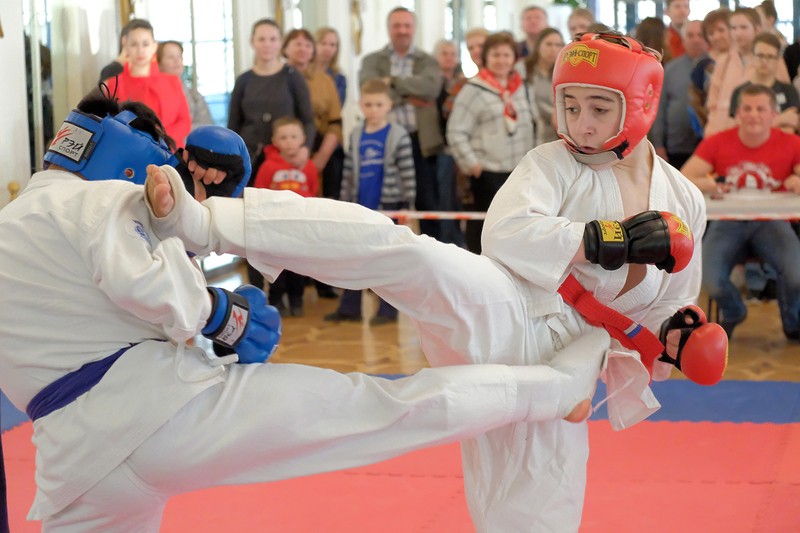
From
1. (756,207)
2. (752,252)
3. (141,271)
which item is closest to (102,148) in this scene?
(141,271)

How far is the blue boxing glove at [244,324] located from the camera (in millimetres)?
2332

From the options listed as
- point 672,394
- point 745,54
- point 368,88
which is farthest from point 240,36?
point 672,394

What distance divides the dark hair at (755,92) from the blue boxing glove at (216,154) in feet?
14.8

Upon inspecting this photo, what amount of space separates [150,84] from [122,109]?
4032 millimetres

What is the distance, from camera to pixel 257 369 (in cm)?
240

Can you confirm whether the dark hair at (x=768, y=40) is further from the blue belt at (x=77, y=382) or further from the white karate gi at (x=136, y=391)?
the blue belt at (x=77, y=382)

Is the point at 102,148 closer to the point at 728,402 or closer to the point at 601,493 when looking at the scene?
the point at 601,493

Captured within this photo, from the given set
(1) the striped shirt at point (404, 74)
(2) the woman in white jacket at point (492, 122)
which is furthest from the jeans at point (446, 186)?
(2) the woman in white jacket at point (492, 122)

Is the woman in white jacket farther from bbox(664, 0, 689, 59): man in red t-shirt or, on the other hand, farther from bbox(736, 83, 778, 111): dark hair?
bbox(664, 0, 689, 59): man in red t-shirt

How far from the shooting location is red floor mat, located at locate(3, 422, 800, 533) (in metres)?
3.65

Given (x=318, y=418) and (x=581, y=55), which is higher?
(x=581, y=55)

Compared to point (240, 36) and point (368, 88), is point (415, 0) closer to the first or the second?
point (240, 36)

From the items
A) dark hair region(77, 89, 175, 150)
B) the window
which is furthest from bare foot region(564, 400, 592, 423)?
the window

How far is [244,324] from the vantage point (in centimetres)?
239
